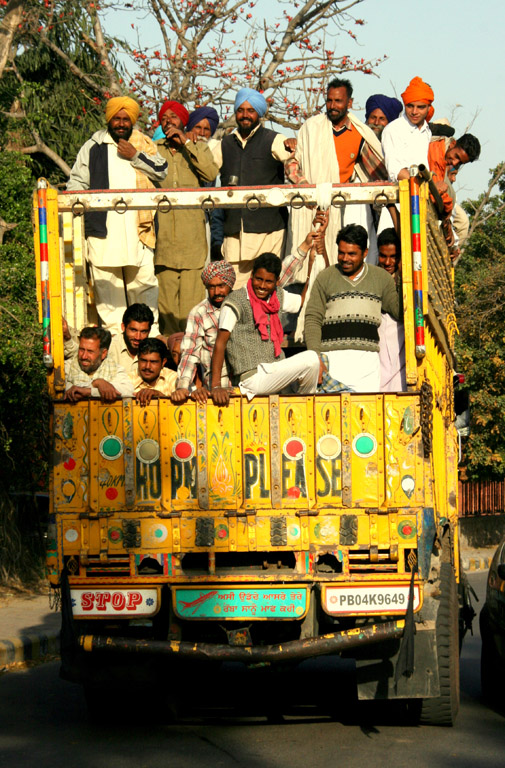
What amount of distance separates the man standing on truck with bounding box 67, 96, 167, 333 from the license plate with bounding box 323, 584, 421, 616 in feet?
10.7

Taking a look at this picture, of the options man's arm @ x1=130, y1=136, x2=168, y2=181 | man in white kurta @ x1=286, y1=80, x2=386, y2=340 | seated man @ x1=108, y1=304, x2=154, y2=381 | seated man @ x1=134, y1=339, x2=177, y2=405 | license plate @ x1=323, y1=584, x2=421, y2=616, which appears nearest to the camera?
license plate @ x1=323, y1=584, x2=421, y2=616

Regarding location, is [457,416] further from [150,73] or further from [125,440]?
[150,73]

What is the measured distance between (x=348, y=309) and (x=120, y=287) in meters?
2.25

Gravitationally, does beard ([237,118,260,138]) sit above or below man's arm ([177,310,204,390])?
above

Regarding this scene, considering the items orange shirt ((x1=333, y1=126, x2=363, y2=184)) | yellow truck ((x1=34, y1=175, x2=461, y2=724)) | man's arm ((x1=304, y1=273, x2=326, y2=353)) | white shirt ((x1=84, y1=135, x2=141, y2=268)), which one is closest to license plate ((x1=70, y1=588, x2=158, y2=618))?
yellow truck ((x1=34, y1=175, x2=461, y2=724))

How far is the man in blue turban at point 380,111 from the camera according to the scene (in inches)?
380

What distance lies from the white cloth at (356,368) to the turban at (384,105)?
10.5 feet

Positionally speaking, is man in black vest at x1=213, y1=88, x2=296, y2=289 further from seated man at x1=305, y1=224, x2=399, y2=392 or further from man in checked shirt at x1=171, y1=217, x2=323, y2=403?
seated man at x1=305, y1=224, x2=399, y2=392

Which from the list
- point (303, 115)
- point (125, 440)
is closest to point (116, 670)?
point (125, 440)

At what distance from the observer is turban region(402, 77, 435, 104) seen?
9008mm

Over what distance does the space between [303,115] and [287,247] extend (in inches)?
347

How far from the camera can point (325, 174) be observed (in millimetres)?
9055

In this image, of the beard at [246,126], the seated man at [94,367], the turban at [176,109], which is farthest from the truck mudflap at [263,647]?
the turban at [176,109]

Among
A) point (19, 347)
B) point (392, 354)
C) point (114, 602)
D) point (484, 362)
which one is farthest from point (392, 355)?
point (484, 362)
